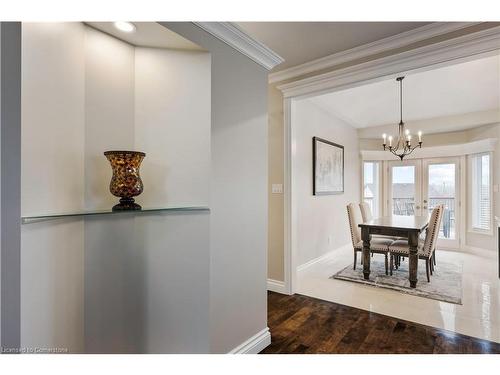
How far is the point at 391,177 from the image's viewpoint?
5.85 metres

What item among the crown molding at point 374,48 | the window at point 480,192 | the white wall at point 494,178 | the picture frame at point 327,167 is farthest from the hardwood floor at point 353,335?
the window at point 480,192

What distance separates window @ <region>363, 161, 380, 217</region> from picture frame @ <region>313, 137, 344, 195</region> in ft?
4.22

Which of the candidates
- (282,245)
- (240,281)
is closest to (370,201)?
(282,245)

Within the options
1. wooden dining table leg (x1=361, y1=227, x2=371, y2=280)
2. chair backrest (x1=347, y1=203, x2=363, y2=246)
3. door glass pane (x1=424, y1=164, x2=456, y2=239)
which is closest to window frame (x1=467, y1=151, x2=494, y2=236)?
door glass pane (x1=424, y1=164, x2=456, y2=239)

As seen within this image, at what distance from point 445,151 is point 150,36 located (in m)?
5.81

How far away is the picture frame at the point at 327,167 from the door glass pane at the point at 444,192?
205 cm

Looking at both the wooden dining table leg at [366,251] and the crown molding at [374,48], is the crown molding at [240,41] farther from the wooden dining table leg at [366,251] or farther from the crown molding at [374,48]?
the wooden dining table leg at [366,251]

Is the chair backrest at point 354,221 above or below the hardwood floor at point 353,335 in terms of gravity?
above

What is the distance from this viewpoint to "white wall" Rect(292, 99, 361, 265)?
3.82 metres

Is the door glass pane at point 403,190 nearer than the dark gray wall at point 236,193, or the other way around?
the dark gray wall at point 236,193

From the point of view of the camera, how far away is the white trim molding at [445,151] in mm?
4681

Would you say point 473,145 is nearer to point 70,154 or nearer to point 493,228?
point 493,228
